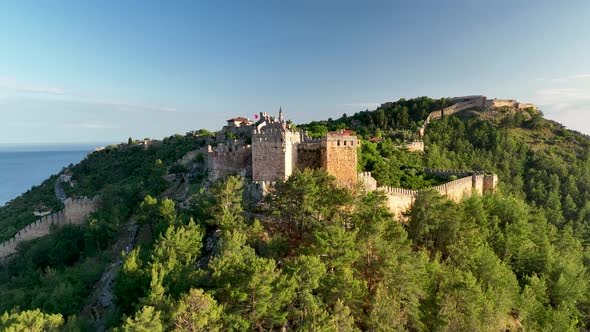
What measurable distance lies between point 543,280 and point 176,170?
3254 cm

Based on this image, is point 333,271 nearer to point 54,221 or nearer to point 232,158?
point 232,158

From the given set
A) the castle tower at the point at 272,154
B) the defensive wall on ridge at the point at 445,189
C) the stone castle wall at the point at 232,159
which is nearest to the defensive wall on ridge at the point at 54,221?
the stone castle wall at the point at 232,159

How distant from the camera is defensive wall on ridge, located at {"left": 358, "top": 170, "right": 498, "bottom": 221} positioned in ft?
81.3

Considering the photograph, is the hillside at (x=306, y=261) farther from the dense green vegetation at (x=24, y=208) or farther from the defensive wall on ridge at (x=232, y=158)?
the defensive wall on ridge at (x=232, y=158)

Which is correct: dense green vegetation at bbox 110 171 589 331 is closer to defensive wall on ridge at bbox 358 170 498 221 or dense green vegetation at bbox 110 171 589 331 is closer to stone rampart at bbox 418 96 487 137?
defensive wall on ridge at bbox 358 170 498 221

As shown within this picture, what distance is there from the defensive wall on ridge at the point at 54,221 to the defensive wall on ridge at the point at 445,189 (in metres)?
26.3

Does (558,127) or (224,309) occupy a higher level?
(558,127)

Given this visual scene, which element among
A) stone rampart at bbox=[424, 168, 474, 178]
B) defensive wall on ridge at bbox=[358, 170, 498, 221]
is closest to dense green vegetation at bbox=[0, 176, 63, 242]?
defensive wall on ridge at bbox=[358, 170, 498, 221]

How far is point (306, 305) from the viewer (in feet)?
45.1

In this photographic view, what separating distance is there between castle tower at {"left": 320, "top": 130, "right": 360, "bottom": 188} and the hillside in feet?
4.66

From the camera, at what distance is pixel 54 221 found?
1298 inches

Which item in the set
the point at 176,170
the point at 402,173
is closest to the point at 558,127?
the point at 402,173

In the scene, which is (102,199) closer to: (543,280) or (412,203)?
(412,203)

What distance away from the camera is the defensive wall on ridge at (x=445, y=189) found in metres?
24.8
